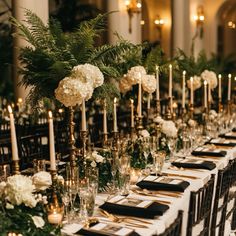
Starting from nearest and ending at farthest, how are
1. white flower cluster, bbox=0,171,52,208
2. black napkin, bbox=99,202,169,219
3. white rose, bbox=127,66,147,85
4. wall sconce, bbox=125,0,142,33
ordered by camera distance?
white flower cluster, bbox=0,171,52,208 < black napkin, bbox=99,202,169,219 < white rose, bbox=127,66,147,85 < wall sconce, bbox=125,0,142,33

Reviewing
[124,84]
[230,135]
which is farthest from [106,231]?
[230,135]

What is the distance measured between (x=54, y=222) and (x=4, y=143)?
2.75 metres

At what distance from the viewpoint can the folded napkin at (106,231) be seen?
2.91 m

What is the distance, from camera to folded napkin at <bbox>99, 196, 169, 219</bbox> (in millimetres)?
3229

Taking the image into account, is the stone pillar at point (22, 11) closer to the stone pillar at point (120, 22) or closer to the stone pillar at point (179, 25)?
the stone pillar at point (120, 22)

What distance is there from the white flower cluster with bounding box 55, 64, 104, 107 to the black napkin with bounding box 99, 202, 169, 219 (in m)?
0.80

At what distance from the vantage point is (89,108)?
8.93 metres

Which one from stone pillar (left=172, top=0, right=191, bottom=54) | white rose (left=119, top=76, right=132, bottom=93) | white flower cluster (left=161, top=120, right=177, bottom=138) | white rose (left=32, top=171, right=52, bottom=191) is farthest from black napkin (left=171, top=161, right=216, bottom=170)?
stone pillar (left=172, top=0, right=191, bottom=54)

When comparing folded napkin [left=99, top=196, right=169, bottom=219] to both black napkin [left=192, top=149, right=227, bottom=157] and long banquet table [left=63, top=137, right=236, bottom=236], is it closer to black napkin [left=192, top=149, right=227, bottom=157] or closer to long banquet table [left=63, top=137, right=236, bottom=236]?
long banquet table [left=63, top=137, right=236, bottom=236]

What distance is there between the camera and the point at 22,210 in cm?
279

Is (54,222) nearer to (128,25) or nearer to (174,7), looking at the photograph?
(128,25)

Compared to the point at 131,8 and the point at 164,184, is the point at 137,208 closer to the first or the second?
A: the point at 164,184

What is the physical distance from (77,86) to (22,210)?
1.21 m

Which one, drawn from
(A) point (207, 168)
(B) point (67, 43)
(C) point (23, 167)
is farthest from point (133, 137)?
(C) point (23, 167)
